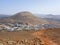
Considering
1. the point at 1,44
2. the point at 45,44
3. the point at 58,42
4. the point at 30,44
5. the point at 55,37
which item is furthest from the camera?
the point at 55,37

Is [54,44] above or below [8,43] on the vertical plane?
below

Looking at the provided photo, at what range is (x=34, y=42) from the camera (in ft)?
45.9

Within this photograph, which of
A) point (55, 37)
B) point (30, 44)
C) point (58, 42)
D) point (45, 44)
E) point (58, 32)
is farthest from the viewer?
point (58, 32)

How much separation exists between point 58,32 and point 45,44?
5784mm

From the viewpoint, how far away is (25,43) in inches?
525

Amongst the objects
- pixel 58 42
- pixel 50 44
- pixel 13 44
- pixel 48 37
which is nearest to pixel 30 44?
pixel 13 44

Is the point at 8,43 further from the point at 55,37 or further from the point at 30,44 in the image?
the point at 55,37

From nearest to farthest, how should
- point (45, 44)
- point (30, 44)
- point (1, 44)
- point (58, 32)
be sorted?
1. point (1, 44)
2. point (30, 44)
3. point (45, 44)
4. point (58, 32)

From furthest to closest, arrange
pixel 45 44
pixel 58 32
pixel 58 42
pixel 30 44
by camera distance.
Result: pixel 58 32 < pixel 58 42 < pixel 45 44 < pixel 30 44

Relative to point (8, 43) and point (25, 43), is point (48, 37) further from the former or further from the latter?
point (8, 43)

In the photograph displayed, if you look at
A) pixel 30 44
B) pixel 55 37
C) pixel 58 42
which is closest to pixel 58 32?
pixel 55 37

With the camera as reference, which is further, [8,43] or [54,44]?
[54,44]

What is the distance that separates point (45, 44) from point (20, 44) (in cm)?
272

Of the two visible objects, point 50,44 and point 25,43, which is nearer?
point 25,43
